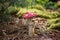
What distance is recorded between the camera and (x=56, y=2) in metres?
6.76

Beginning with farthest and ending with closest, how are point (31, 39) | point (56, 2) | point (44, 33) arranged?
1. point (56, 2)
2. point (44, 33)
3. point (31, 39)

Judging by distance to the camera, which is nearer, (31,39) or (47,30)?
(31,39)

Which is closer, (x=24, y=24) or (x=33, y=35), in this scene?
(x=33, y=35)

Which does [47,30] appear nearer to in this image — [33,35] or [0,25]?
[33,35]

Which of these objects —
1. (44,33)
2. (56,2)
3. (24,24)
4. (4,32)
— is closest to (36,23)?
(24,24)

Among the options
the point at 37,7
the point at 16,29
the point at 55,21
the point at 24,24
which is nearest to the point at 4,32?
the point at 16,29

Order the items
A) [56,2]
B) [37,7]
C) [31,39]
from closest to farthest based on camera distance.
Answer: [31,39], [37,7], [56,2]

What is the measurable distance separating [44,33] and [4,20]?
37.3 inches

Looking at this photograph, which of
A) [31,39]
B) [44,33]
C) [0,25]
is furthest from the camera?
[0,25]

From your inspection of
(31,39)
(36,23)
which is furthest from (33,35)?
(36,23)

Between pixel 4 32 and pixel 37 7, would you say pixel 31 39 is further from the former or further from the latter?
pixel 37 7

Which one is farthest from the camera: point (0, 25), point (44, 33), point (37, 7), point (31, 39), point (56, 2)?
point (56, 2)

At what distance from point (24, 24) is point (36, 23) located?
319mm

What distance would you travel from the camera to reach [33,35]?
12.5 ft
